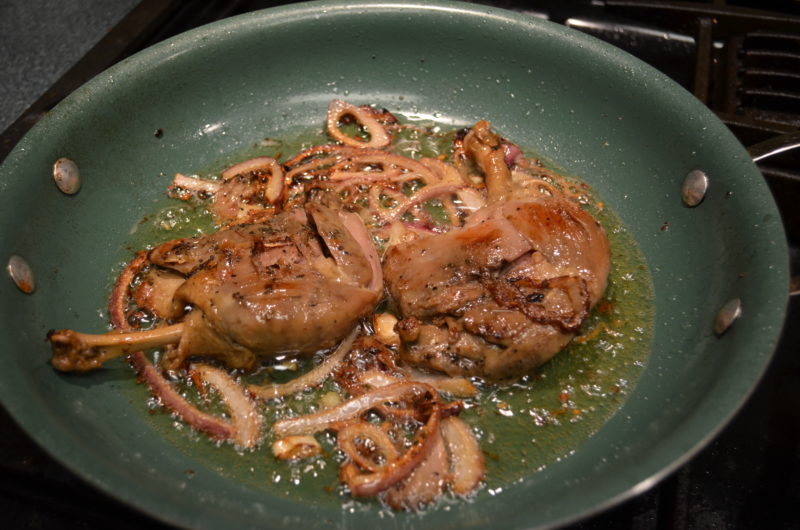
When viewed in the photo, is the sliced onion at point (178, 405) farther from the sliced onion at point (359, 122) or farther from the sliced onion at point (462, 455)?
the sliced onion at point (359, 122)

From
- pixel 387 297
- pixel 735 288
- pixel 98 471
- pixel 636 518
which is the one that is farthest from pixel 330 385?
pixel 735 288

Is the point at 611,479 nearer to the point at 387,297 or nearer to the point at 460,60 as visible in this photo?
the point at 387,297

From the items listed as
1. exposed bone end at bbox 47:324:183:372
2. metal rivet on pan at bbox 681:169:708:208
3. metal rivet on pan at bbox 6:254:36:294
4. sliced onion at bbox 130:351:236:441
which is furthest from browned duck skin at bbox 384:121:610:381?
metal rivet on pan at bbox 6:254:36:294

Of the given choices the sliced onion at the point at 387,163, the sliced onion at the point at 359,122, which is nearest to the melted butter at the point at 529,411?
the sliced onion at the point at 387,163

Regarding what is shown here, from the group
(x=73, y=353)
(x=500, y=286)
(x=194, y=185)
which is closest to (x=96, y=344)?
(x=73, y=353)

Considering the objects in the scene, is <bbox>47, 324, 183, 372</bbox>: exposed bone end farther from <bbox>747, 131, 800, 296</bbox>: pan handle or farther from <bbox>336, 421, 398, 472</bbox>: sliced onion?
<bbox>747, 131, 800, 296</bbox>: pan handle
